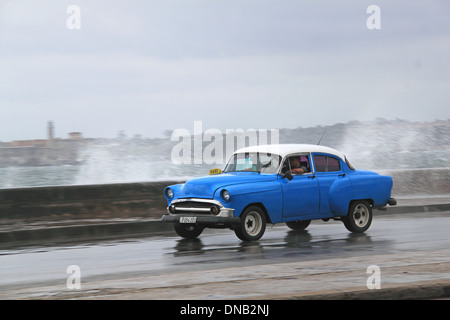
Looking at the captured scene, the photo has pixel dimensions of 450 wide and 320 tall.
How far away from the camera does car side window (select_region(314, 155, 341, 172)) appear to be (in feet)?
51.0

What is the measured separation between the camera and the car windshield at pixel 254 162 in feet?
49.2

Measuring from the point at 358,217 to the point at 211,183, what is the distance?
361cm

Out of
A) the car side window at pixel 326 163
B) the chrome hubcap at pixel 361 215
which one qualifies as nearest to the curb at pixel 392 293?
the car side window at pixel 326 163

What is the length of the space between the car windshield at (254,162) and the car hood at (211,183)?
304 mm

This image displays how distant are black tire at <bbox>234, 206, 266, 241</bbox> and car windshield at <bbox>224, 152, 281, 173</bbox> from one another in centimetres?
96

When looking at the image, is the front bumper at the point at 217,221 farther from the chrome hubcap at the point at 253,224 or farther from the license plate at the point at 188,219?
the chrome hubcap at the point at 253,224

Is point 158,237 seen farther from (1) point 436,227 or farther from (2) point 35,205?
(1) point 436,227

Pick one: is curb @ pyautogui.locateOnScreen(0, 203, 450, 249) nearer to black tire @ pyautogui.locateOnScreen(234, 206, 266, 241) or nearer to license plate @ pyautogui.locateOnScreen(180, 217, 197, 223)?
license plate @ pyautogui.locateOnScreen(180, 217, 197, 223)

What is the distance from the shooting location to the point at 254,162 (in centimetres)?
1521

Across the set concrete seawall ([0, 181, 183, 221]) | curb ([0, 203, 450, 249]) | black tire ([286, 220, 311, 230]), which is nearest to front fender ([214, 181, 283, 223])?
black tire ([286, 220, 311, 230])

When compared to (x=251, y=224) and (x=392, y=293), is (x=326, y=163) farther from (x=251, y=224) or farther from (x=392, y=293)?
(x=392, y=293)

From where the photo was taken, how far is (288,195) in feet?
48.2
